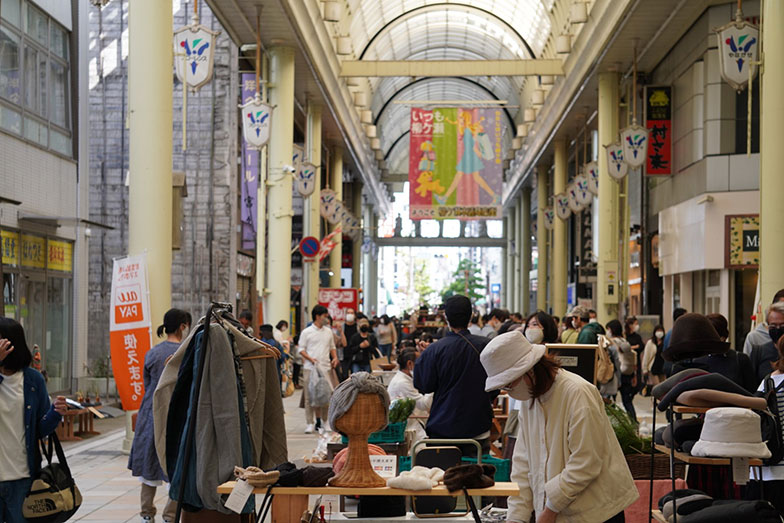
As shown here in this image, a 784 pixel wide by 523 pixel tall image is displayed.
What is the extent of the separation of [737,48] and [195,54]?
7055 millimetres

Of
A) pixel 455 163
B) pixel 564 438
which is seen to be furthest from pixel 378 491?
pixel 455 163

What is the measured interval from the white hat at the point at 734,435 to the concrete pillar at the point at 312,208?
68.6ft

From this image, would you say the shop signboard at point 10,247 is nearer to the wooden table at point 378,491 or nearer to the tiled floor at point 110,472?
the tiled floor at point 110,472

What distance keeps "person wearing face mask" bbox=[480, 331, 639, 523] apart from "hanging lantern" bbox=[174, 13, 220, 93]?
11028 millimetres

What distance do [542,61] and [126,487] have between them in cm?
1968

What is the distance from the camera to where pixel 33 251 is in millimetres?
16047

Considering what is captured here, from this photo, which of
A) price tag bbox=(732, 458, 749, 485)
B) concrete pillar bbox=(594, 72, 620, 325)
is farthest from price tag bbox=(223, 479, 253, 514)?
concrete pillar bbox=(594, 72, 620, 325)

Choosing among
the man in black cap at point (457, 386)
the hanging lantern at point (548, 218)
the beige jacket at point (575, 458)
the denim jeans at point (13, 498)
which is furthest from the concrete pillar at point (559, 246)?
the beige jacket at point (575, 458)

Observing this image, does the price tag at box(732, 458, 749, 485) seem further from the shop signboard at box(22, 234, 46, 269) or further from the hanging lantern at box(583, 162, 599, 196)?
the hanging lantern at box(583, 162, 599, 196)

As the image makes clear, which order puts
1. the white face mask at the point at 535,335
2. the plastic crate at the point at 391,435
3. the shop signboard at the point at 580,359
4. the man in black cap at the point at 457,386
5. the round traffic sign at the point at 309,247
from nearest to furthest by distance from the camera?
the man in black cap at the point at 457,386 < the shop signboard at the point at 580,359 < the plastic crate at the point at 391,435 < the white face mask at the point at 535,335 < the round traffic sign at the point at 309,247

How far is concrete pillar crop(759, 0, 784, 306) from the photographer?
11109 mm

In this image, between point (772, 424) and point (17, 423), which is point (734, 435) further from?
point (17, 423)

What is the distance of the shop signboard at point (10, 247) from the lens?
14.8 m

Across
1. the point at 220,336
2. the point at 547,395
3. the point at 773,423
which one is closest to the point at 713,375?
the point at 773,423
